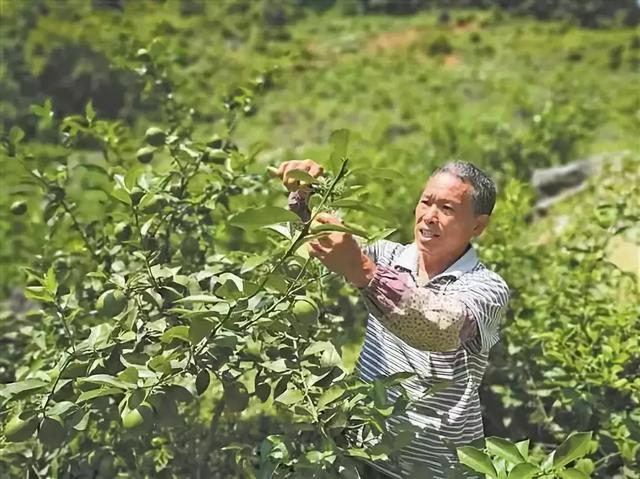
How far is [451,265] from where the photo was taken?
149 cm

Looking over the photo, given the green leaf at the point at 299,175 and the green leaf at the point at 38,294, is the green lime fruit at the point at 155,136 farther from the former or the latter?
the green leaf at the point at 299,175

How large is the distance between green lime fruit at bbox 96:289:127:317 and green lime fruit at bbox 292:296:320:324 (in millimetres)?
307

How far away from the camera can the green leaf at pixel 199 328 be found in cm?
118

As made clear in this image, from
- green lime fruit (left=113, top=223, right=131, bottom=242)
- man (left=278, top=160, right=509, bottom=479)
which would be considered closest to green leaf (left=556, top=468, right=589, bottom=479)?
man (left=278, top=160, right=509, bottom=479)

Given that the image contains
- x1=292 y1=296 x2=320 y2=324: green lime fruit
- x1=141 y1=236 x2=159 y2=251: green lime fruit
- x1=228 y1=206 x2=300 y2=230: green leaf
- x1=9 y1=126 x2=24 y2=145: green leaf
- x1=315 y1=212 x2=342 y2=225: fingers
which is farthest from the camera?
x1=9 y1=126 x2=24 y2=145: green leaf

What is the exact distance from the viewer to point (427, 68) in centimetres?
1944

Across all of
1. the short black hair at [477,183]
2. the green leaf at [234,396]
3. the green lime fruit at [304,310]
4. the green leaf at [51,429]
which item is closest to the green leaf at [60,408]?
the green leaf at [51,429]

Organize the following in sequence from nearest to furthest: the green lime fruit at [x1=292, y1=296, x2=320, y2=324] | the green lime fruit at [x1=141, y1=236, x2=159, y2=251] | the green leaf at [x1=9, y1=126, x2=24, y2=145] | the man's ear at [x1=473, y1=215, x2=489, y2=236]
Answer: the green lime fruit at [x1=292, y1=296, x2=320, y2=324], the man's ear at [x1=473, y1=215, x2=489, y2=236], the green lime fruit at [x1=141, y1=236, x2=159, y2=251], the green leaf at [x1=9, y1=126, x2=24, y2=145]

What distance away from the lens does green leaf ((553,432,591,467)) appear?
120cm

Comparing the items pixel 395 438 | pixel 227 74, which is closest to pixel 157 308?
pixel 395 438

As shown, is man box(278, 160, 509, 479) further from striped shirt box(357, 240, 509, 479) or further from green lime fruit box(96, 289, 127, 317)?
green lime fruit box(96, 289, 127, 317)

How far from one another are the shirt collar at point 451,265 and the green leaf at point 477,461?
0.32 meters

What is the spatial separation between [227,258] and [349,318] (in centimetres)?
63

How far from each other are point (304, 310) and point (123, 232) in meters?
0.65
